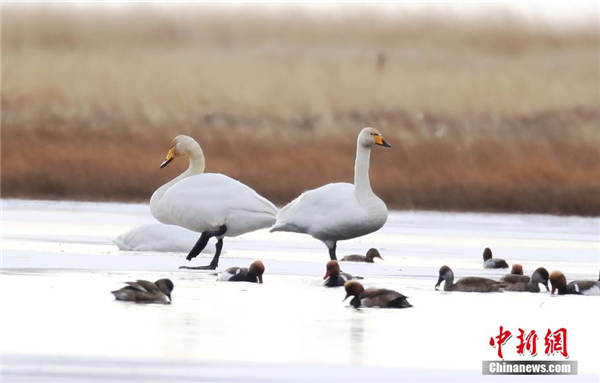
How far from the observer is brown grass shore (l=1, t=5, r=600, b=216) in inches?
696

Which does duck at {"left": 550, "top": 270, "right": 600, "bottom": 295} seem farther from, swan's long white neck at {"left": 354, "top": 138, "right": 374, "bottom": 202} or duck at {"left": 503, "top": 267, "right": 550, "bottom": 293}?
swan's long white neck at {"left": 354, "top": 138, "right": 374, "bottom": 202}

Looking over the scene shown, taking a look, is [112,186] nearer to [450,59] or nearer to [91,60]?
[91,60]

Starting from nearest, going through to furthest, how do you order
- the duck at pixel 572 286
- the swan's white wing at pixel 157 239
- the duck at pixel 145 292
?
the duck at pixel 145 292 < the duck at pixel 572 286 < the swan's white wing at pixel 157 239

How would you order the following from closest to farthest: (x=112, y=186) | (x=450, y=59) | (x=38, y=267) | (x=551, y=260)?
(x=38, y=267) < (x=551, y=260) < (x=112, y=186) < (x=450, y=59)

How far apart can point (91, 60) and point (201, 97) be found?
4.54 meters

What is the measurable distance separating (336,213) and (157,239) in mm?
1723

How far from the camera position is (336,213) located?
10656 millimetres

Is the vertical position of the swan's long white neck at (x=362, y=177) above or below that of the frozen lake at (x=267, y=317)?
above

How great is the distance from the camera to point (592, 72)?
27500mm

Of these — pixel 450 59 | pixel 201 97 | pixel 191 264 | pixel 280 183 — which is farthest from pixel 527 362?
pixel 450 59

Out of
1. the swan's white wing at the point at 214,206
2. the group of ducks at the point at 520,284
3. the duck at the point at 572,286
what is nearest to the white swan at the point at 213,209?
the swan's white wing at the point at 214,206

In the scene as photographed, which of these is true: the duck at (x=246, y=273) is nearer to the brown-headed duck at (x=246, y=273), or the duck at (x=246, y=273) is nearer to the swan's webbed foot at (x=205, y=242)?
the brown-headed duck at (x=246, y=273)

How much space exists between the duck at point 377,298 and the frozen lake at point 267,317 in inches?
3.5

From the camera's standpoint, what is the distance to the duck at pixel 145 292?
28.5 feet
